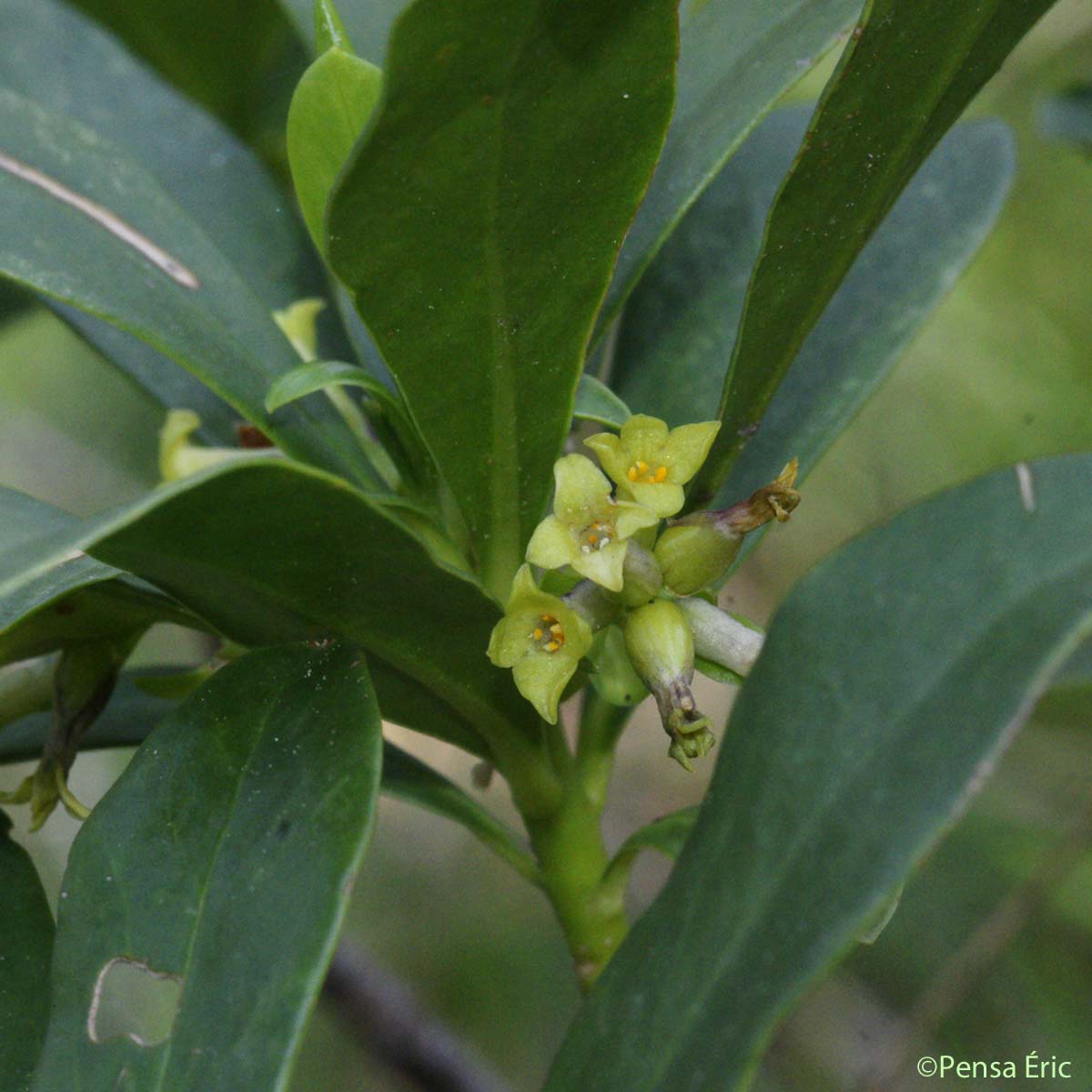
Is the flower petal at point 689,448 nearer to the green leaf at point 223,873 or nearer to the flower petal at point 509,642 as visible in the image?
the flower petal at point 509,642

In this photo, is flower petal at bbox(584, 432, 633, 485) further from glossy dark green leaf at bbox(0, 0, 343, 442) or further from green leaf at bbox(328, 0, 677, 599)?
glossy dark green leaf at bbox(0, 0, 343, 442)

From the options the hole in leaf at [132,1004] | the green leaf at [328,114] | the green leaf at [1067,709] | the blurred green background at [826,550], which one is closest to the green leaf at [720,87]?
the green leaf at [328,114]

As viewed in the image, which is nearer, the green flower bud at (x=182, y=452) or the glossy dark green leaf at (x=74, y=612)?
the glossy dark green leaf at (x=74, y=612)

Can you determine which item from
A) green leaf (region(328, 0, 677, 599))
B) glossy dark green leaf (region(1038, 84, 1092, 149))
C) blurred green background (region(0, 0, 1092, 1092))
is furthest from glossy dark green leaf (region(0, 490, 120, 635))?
glossy dark green leaf (region(1038, 84, 1092, 149))

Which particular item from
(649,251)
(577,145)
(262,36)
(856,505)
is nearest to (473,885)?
(856,505)

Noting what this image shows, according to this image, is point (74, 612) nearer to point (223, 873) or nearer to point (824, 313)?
point (223, 873)

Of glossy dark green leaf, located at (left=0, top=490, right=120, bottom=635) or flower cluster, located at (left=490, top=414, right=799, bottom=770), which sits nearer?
glossy dark green leaf, located at (left=0, top=490, right=120, bottom=635)
